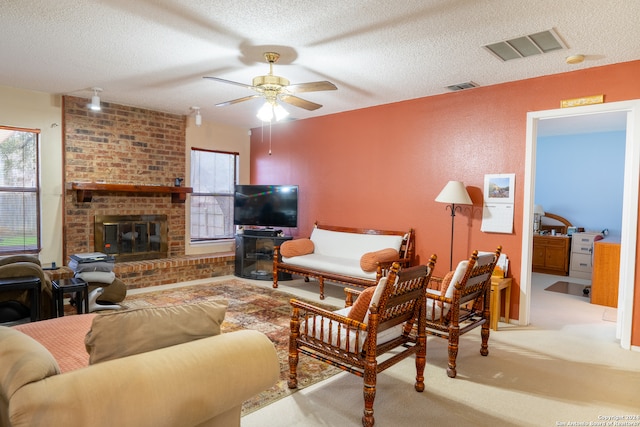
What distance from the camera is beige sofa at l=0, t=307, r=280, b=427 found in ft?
3.84

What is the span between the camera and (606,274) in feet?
16.3

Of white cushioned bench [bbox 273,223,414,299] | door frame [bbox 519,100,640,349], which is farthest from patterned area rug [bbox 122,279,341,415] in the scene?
door frame [bbox 519,100,640,349]

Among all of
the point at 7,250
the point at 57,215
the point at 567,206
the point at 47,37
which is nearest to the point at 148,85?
the point at 47,37

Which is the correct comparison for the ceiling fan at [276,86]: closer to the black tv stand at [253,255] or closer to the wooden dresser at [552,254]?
the black tv stand at [253,255]

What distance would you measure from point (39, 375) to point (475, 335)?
356cm

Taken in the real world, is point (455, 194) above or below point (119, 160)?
below

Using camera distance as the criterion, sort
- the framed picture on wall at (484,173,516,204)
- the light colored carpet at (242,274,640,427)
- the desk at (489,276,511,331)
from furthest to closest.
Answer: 1. the framed picture on wall at (484,173,516,204)
2. the desk at (489,276,511,331)
3. the light colored carpet at (242,274,640,427)

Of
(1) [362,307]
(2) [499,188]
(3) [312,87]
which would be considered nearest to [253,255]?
(3) [312,87]

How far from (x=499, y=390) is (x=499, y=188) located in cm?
227

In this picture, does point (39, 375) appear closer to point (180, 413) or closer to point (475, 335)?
point (180, 413)

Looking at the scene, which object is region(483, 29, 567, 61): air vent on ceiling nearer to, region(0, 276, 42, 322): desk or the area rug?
the area rug

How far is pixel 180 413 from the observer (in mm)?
1395

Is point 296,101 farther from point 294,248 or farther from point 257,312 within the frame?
point 294,248

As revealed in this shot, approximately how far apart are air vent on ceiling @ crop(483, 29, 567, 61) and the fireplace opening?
5.10 meters
